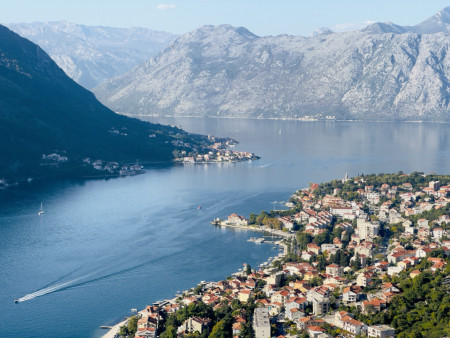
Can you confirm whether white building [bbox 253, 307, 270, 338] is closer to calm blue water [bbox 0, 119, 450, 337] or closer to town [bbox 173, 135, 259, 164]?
calm blue water [bbox 0, 119, 450, 337]

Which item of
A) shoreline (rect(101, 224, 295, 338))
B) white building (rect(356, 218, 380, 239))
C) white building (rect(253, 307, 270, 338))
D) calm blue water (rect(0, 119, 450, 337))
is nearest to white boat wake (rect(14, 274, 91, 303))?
calm blue water (rect(0, 119, 450, 337))

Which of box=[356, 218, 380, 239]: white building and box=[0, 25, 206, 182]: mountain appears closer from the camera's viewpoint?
box=[356, 218, 380, 239]: white building

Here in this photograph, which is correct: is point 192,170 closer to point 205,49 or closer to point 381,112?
point 381,112

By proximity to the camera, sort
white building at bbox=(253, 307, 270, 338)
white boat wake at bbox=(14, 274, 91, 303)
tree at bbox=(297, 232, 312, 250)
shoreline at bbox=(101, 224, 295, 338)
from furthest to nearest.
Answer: tree at bbox=(297, 232, 312, 250) → white boat wake at bbox=(14, 274, 91, 303) → shoreline at bbox=(101, 224, 295, 338) → white building at bbox=(253, 307, 270, 338)

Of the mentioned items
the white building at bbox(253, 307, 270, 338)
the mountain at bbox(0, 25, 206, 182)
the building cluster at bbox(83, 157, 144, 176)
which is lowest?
the white building at bbox(253, 307, 270, 338)

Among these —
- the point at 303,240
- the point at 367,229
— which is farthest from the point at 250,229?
the point at 367,229

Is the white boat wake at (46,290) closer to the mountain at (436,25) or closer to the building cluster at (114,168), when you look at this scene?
the building cluster at (114,168)
